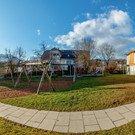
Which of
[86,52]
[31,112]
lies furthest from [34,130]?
[86,52]

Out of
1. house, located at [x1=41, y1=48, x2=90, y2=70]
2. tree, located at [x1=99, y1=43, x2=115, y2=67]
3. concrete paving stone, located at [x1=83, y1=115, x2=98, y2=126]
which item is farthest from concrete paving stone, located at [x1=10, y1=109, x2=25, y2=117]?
tree, located at [x1=99, y1=43, x2=115, y2=67]

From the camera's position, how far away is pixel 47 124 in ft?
7.36

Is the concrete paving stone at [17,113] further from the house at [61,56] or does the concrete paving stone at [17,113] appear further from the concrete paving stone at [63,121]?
the house at [61,56]

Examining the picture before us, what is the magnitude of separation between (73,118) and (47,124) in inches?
28.2

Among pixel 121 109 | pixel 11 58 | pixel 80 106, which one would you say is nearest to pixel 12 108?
pixel 80 106

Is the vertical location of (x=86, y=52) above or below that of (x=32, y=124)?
above

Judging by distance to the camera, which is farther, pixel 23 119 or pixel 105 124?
pixel 23 119

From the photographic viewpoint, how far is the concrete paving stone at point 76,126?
1988mm

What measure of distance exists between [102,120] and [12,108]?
10.0ft

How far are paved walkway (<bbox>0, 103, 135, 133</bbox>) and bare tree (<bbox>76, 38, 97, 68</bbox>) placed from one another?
14542 millimetres

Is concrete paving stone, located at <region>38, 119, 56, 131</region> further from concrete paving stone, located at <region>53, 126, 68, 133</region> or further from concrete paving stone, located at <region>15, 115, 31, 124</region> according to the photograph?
concrete paving stone, located at <region>15, 115, 31, 124</region>

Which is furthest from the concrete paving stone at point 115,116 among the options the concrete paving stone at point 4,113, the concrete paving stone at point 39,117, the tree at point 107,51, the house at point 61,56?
the tree at point 107,51

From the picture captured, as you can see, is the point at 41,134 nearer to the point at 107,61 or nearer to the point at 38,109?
the point at 38,109

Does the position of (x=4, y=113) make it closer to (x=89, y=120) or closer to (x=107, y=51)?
(x=89, y=120)
